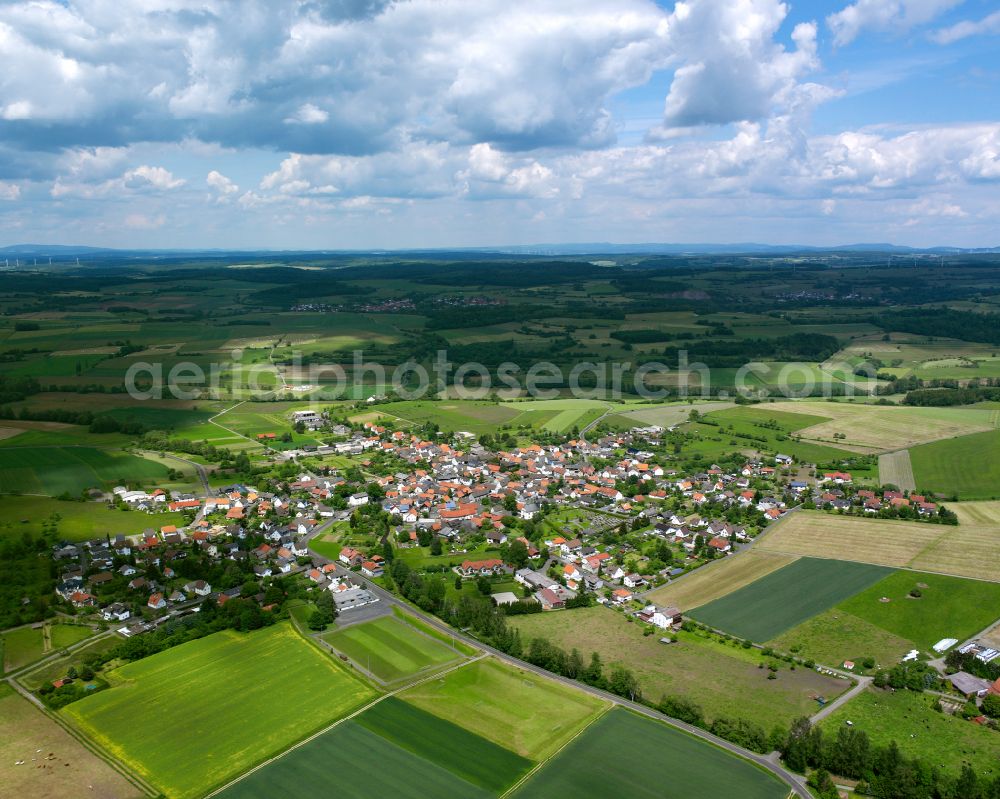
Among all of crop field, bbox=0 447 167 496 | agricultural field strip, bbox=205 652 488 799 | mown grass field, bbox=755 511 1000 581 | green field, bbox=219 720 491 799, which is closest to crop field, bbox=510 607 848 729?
agricultural field strip, bbox=205 652 488 799

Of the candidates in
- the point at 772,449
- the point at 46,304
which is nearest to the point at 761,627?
the point at 772,449

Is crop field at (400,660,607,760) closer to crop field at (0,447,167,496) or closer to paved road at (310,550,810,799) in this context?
paved road at (310,550,810,799)

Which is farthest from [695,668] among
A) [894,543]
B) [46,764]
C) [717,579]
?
[46,764]

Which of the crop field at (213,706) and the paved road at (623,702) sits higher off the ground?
the crop field at (213,706)

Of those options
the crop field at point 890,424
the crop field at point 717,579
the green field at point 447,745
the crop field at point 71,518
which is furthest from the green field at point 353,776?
the crop field at point 890,424

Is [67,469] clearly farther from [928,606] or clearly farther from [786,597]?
[928,606]

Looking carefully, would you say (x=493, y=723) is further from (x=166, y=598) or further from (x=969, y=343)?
(x=969, y=343)

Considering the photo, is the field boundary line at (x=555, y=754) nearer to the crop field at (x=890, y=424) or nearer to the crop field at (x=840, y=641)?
the crop field at (x=840, y=641)
